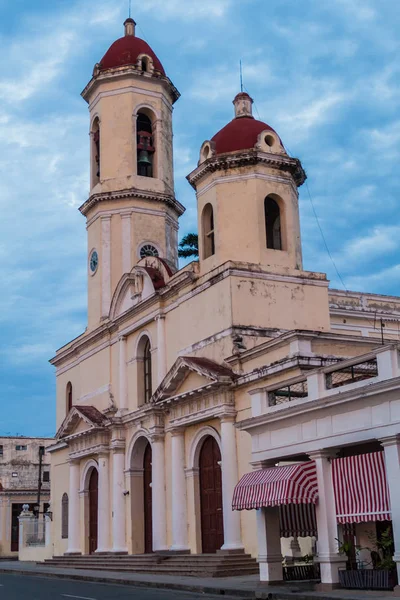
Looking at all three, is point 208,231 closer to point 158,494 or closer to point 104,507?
point 158,494

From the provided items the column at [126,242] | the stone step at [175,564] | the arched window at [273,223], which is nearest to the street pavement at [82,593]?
the stone step at [175,564]

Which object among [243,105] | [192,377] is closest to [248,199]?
[243,105]

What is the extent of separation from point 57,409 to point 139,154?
12.3 metres

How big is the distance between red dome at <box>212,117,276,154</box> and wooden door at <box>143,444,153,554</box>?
10.6m

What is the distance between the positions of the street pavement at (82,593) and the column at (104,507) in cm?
758

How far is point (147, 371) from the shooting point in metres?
29.4

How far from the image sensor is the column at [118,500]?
2845 centimetres

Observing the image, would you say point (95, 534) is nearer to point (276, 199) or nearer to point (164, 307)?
point (164, 307)

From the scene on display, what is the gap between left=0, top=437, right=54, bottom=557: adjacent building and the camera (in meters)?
55.2

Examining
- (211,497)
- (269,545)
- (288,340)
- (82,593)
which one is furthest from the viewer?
(211,497)

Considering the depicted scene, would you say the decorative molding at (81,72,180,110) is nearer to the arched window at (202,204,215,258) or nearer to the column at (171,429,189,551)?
the arched window at (202,204,215,258)

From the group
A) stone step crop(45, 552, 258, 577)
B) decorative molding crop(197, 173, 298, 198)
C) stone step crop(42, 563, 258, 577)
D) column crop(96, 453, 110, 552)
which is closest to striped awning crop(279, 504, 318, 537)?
stone step crop(42, 563, 258, 577)

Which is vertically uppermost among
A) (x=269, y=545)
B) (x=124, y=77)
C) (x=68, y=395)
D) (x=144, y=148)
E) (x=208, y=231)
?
(x=124, y=77)

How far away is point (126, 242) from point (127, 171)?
9.74 feet
